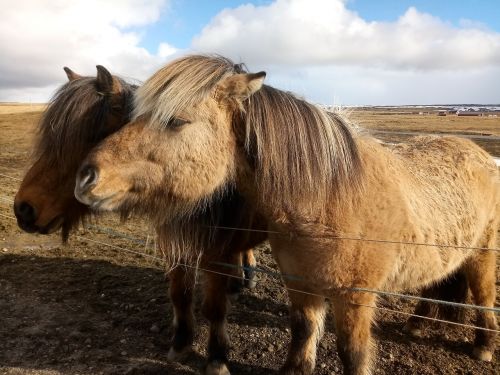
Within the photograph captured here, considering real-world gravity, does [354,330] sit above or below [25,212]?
below

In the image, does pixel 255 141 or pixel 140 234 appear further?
pixel 140 234

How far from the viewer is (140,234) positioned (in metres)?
6.81

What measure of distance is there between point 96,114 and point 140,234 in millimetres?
4097

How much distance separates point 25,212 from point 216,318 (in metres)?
1.78

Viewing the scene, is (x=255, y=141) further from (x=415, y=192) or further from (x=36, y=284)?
(x=36, y=284)

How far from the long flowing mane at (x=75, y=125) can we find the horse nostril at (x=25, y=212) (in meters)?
0.35

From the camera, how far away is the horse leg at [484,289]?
3.65m

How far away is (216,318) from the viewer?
3.65 m

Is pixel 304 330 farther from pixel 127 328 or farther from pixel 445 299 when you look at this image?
pixel 127 328

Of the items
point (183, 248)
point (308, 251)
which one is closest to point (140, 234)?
point (183, 248)

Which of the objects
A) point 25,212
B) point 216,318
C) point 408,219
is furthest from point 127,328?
point 408,219

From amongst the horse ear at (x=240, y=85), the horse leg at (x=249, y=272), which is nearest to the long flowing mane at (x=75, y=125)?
the horse ear at (x=240, y=85)

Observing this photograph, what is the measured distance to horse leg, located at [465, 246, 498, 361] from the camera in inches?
144

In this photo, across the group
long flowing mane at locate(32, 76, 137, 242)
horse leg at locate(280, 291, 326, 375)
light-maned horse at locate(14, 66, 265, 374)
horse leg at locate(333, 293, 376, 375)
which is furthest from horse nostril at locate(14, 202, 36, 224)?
horse leg at locate(333, 293, 376, 375)
